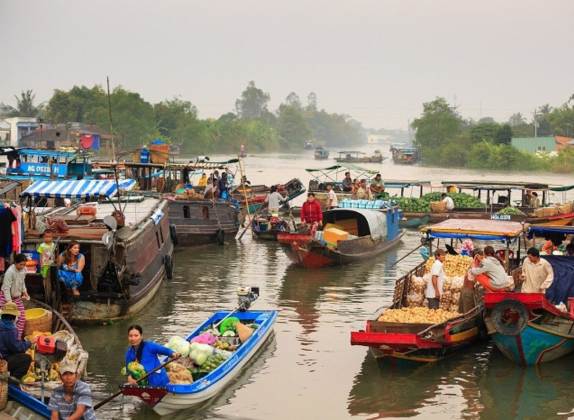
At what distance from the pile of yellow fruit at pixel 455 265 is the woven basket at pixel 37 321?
6.83m

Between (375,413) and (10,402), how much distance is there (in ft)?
16.3

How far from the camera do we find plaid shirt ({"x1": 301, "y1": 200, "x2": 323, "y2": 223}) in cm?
2423

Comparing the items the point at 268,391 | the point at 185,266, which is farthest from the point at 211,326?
the point at 185,266

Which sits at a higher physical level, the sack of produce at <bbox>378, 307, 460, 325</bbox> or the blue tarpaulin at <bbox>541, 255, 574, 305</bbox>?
the blue tarpaulin at <bbox>541, 255, 574, 305</bbox>

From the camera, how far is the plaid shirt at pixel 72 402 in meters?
9.12

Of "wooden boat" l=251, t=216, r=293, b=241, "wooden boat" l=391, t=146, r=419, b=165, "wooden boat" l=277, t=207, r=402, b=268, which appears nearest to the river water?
"wooden boat" l=277, t=207, r=402, b=268

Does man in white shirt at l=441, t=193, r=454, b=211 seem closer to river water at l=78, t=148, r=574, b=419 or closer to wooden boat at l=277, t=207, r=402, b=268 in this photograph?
wooden boat at l=277, t=207, r=402, b=268

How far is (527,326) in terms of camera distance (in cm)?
1384

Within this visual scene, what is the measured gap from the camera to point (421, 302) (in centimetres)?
1606

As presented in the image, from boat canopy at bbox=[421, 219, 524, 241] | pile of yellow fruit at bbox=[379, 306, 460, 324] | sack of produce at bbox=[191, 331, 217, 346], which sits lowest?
sack of produce at bbox=[191, 331, 217, 346]

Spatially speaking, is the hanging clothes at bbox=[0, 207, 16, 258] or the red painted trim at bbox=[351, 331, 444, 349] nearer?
the red painted trim at bbox=[351, 331, 444, 349]

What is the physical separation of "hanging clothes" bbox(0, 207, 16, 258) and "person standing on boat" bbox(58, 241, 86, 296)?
92 cm

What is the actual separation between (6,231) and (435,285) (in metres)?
7.13

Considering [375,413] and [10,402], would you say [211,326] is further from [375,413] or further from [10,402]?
[10,402]
